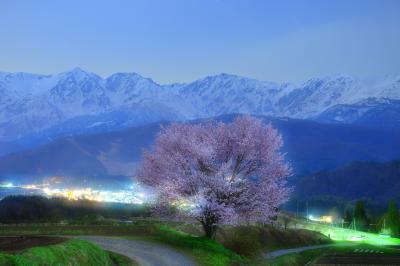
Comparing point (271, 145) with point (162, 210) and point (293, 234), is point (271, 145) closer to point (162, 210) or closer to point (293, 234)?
point (162, 210)

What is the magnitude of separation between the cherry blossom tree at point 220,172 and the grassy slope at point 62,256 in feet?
50.1

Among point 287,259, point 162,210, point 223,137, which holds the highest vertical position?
point 223,137

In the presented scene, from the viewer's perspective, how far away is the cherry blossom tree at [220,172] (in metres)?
55.4

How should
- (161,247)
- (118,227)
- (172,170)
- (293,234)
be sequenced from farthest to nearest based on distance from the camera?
(293,234), (118,227), (172,170), (161,247)

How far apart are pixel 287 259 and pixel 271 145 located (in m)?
36.7

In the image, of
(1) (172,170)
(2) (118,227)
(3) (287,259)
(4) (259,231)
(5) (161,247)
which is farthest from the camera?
(4) (259,231)

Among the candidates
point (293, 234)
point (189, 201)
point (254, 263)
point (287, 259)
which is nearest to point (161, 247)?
point (189, 201)

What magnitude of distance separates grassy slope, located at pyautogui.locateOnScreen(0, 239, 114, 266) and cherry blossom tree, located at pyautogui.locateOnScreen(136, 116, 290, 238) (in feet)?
50.1

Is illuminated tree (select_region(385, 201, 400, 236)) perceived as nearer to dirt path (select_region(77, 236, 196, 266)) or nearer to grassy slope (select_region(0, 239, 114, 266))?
dirt path (select_region(77, 236, 196, 266))

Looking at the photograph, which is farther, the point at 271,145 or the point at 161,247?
the point at 271,145

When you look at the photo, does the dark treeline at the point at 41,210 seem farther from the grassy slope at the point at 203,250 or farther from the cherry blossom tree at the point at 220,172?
the cherry blossom tree at the point at 220,172

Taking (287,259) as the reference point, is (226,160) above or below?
above

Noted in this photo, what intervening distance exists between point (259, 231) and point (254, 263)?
50.3 meters

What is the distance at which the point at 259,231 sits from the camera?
10762 centimetres
